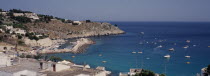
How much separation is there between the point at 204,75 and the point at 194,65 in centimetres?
1816

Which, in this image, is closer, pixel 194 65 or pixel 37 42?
pixel 194 65

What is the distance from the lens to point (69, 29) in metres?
101

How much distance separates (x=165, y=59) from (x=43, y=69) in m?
33.5

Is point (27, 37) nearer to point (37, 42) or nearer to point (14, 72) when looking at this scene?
point (37, 42)

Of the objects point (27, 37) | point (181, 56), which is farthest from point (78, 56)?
point (181, 56)

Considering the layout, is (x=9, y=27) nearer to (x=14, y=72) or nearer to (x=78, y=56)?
(x=78, y=56)

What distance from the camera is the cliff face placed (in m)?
87.4

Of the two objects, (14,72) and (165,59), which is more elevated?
(14,72)

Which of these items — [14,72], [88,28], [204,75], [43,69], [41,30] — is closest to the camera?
[14,72]

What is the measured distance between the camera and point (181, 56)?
2019 inches

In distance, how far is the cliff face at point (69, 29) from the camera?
8744 cm

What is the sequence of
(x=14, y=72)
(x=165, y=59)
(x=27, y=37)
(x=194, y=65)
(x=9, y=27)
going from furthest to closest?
Result: 1. (x=9, y=27)
2. (x=27, y=37)
3. (x=165, y=59)
4. (x=194, y=65)
5. (x=14, y=72)

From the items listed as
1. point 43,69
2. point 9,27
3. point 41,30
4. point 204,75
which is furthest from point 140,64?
point 41,30

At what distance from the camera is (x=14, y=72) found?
647 inches
